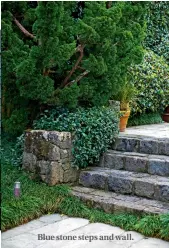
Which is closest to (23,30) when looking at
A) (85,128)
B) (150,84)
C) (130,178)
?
(85,128)

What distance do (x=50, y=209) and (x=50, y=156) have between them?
662 mm

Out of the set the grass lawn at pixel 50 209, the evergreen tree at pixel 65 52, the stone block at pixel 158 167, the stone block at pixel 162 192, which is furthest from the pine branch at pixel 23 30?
the stone block at pixel 162 192

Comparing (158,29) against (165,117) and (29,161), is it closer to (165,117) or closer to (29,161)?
(165,117)

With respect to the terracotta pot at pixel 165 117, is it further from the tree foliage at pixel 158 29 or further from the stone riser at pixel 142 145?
the stone riser at pixel 142 145

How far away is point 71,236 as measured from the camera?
135 inches

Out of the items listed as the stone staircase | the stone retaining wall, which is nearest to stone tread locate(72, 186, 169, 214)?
the stone staircase

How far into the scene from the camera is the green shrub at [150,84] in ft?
21.3

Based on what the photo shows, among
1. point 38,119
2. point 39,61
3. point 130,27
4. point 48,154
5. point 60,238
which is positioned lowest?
point 60,238

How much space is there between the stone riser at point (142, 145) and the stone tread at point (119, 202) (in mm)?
770

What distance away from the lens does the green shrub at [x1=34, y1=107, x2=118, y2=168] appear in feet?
14.9

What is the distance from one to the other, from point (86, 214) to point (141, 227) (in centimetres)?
66

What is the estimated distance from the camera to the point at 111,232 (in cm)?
348

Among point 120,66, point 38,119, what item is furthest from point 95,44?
point 38,119

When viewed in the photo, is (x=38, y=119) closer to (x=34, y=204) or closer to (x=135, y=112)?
(x=34, y=204)
